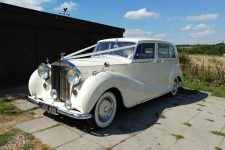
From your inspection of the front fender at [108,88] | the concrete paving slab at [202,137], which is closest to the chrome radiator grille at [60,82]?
the front fender at [108,88]

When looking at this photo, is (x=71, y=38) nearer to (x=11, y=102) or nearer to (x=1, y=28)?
(x=1, y=28)

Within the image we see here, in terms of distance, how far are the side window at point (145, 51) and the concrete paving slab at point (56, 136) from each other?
94.2 inches

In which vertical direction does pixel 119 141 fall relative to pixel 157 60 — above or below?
below

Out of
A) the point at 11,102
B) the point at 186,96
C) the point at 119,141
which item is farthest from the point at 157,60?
the point at 11,102

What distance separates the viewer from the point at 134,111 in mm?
5902

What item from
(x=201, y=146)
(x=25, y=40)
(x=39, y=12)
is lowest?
(x=201, y=146)

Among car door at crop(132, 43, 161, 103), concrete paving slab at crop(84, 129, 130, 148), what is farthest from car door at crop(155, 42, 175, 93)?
concrete paving slab at crop(84, 129, 130, 148)

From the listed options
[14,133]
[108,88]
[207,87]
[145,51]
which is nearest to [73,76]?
[108,88]

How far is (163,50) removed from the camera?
6.83 metres

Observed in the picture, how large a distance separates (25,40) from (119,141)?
585 centimetres

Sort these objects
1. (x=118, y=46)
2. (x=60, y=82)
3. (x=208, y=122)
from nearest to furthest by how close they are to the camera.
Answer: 1. (x=60, y=82)
2. (x=208, y=122)
3. (x=118, y=46)

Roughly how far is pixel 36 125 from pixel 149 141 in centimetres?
221

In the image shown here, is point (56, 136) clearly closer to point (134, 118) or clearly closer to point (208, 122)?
point (134, 118)

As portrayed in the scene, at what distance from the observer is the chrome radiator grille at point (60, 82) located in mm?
4602
